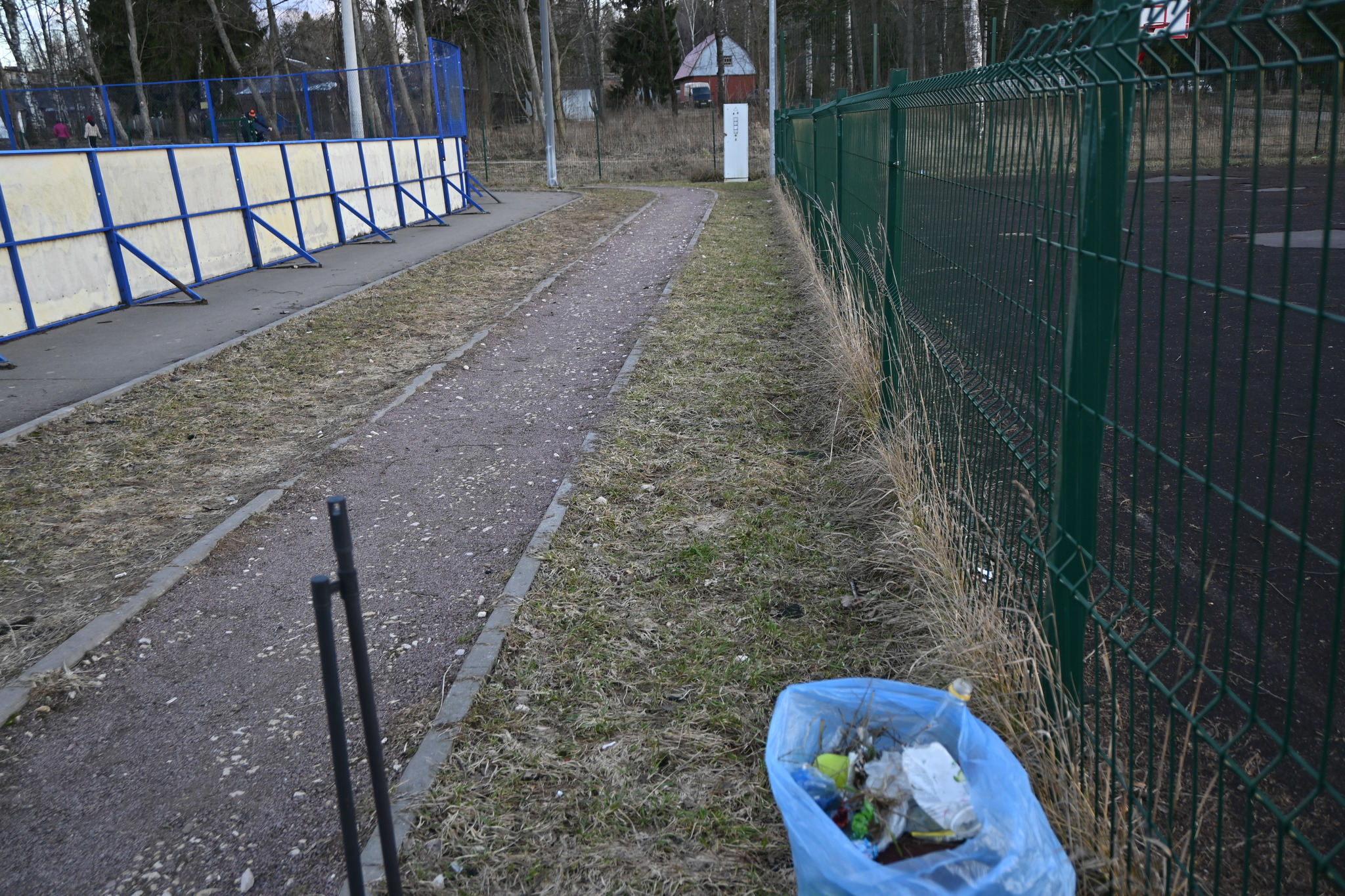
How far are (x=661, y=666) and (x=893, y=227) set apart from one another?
269cm

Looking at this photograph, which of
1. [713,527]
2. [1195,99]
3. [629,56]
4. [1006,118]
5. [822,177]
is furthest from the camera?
[629,56]

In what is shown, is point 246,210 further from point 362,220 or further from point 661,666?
point 661,666

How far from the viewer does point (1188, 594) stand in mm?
3607

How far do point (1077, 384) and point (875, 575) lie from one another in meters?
1.91

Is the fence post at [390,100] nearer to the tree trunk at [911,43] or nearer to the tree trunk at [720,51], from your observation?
the tree trunk at [911,43]

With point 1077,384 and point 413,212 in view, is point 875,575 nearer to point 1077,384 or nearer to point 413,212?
point 1077,384

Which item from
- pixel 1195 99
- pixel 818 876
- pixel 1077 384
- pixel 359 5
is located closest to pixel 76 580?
pixel 818 876

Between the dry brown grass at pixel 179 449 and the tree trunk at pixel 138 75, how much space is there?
18784mm

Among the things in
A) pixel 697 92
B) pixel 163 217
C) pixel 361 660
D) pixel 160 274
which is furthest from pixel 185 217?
pixel 697 92

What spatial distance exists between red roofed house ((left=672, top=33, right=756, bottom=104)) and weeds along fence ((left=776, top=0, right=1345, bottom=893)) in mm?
66932

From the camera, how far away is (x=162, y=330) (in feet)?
31.1

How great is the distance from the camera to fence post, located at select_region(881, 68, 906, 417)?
4.69m

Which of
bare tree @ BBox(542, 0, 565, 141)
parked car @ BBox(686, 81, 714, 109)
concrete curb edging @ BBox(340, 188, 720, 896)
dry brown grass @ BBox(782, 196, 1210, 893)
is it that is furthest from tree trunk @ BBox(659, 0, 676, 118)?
concrete curb edging @ BBox(340, 188, 720, 896)

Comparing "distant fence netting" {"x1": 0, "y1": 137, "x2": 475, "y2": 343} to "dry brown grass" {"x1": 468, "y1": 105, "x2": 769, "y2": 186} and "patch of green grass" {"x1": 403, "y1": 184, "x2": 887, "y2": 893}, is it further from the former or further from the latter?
"dry brown grass" {"x1": 468, "y1": 105, "x2": 769, "y2": 186}
